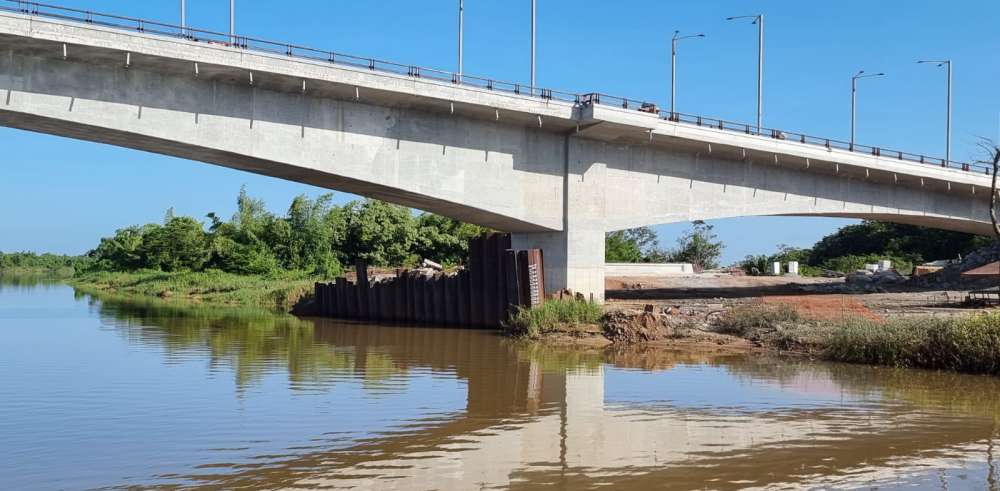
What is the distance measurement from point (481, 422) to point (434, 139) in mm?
18786

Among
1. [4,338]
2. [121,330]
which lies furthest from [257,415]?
[121,330]

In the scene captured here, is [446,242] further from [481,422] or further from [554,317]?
→ [481,422]

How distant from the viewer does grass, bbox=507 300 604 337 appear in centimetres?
2723

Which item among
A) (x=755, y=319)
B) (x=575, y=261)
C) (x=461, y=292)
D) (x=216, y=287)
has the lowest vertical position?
(x=216, y=287)

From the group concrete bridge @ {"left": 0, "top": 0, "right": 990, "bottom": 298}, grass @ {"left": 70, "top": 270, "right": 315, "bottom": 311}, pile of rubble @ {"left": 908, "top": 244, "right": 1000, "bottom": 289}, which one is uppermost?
concrete bridge @ {"left": 0, "top": 0, "right": 990, "bottom": 298}

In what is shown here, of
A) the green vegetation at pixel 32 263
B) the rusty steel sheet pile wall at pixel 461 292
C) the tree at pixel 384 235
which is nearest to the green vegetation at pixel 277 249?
the tree at pixel 384 235

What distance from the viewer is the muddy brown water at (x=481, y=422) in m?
9.73

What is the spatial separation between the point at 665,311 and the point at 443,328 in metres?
7.87

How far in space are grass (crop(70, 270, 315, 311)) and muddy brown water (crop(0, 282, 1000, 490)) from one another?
28040 millimetres

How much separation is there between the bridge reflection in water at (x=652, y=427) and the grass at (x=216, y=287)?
93.8 ft

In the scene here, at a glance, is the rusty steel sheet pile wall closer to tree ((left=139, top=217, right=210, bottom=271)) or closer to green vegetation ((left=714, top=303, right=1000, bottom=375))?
green vegetation ((left=714, top=303, right=1000, bottom=375))

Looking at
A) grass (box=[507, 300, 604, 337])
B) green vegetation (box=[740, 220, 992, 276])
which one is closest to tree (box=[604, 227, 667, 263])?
green vegetation (box=[740, 220, 992, 276])

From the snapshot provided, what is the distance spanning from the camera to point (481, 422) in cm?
1298

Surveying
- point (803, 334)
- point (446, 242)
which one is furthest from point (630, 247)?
point (803, 334)
